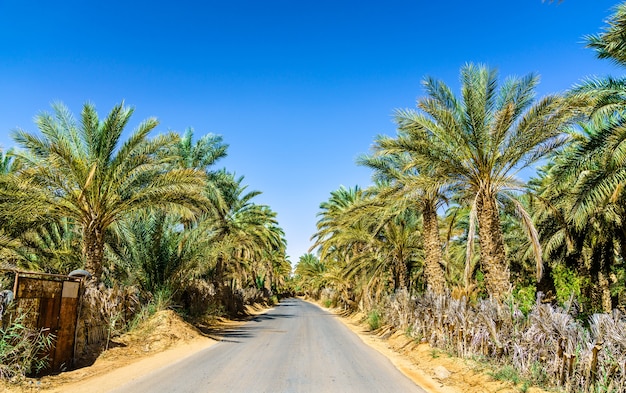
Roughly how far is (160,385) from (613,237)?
64.1ft

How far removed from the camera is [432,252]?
17.7 meters

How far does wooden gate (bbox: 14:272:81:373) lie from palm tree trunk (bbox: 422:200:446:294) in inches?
495

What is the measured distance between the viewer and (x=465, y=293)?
1270 centimetres

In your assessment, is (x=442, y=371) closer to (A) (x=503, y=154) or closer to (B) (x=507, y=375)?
(B) (x=507, y=375)

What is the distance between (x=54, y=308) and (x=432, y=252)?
534 inches

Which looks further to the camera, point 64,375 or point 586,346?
point 64,375

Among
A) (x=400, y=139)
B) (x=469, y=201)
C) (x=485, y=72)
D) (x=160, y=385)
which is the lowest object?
(x=160, y=385)

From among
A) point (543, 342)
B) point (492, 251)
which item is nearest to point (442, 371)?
point (543, 342)

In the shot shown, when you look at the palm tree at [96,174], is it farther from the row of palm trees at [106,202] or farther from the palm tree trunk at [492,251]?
the palm tree trunk at [492,251]

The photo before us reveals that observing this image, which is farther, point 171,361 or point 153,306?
point 153,306

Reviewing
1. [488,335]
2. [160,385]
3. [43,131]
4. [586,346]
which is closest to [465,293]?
[488,335]

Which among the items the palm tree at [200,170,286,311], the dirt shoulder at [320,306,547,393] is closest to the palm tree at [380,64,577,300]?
the dirt shoulder at [320,306,547,393]

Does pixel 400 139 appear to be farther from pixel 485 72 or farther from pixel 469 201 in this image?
pixel 469 201

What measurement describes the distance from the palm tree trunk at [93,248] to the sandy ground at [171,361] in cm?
230
